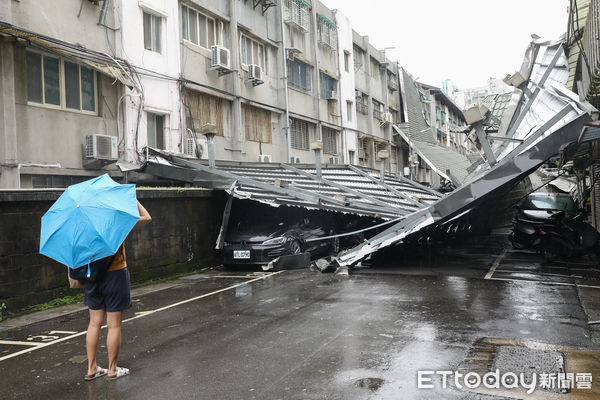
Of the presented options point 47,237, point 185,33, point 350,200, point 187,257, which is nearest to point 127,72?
point 185,33

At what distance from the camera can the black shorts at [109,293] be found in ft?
14.7

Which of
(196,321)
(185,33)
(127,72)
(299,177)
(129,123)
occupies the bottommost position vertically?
(196,321)

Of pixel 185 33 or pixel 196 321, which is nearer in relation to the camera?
pixel 196 321

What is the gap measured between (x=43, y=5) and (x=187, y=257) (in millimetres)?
6933

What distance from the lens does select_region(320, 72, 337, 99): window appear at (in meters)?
25.0

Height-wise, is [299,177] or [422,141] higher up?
[422,141]

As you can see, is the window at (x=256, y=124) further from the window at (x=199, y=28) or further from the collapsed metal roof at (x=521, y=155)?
the collapsed metal roof at (x=521, y=155)

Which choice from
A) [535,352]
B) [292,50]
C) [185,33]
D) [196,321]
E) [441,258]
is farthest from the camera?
[292,50]

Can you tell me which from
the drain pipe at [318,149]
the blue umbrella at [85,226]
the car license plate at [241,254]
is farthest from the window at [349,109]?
the blue umbrella at [85,226]

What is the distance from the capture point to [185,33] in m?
15.5

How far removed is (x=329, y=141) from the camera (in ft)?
84.4

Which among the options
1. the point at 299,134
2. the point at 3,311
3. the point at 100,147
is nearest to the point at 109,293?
the point at 3,311

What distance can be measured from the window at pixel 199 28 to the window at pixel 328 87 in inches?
348

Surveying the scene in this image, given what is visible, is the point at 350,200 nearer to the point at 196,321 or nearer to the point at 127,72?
the point at 196,321
